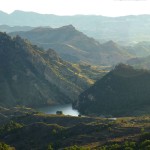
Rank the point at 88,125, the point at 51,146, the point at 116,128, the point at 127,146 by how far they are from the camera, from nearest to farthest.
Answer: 1. the point at 127,146
2. the point at 51,146
3. the point at 116,128
4. the point at 88,125

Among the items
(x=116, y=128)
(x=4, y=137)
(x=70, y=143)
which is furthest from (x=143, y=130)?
(x=4, y=137)

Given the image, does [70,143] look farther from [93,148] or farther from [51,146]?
[93,148]

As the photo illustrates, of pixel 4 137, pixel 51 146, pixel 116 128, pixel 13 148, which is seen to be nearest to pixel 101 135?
pixel 116 128

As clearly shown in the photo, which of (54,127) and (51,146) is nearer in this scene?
(51,146)

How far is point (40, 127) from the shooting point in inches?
6880

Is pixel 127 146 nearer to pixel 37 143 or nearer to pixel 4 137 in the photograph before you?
pixel 37 143

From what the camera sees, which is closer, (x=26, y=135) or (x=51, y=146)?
(x=51, y=146)

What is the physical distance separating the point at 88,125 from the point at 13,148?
1229 inches

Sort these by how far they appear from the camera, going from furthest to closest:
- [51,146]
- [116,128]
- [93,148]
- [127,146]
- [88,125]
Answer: [88,125]
[116,128]
[51,146]
[93,148]
[127,146]

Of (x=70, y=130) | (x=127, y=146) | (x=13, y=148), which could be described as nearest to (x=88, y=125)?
(x=70, y=130)

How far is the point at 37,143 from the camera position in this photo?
159 metres

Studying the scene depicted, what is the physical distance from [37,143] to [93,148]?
34.0 metres

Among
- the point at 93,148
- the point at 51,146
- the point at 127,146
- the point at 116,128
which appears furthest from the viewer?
the point at 116,128

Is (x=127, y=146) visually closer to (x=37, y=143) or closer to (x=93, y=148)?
(x=93, y=148)
